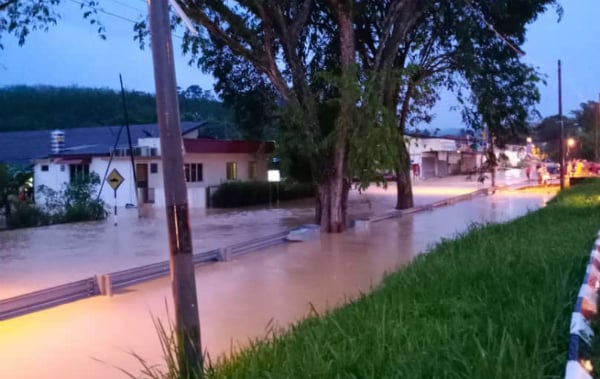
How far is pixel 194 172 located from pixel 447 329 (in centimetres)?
3415

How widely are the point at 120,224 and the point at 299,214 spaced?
8.00 meters

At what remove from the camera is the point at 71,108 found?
7488cm


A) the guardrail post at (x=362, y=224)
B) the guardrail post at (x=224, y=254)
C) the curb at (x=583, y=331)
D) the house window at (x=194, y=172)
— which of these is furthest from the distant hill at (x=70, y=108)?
the curb at (x=583, y=331)

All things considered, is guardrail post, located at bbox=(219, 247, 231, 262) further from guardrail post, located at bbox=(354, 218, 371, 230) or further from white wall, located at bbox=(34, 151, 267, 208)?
white wall, located at bbox=(34, 151, 267, 208)

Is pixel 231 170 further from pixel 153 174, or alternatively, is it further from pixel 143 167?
pixel 143 167

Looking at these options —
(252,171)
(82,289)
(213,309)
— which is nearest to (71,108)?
(252,171)

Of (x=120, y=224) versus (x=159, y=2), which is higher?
(x=159, y=2)

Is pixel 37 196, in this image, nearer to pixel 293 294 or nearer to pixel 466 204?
pixel 466 204

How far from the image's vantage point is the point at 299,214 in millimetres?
31422

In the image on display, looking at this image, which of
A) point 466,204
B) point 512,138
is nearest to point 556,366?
point 512,138

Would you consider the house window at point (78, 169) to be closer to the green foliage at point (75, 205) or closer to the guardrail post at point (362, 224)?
the green foliage at point (75, 205)

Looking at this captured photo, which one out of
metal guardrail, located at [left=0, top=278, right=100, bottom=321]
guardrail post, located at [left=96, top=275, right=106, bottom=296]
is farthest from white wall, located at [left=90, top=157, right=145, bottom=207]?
metal guardrail, located at [left=0, top=278, right=100, bottom=321]

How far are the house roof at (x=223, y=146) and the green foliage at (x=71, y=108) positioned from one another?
77.0 ft

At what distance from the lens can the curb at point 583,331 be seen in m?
4.32
